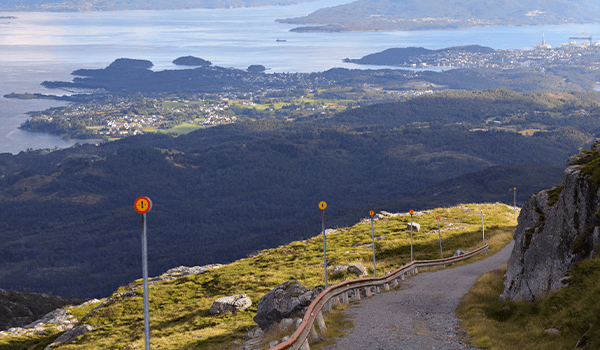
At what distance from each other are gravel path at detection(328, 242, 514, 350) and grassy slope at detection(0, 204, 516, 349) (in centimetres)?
621

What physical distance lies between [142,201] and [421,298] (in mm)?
17591

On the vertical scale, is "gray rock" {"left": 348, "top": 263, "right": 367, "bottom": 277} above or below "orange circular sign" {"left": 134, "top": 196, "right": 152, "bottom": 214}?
below

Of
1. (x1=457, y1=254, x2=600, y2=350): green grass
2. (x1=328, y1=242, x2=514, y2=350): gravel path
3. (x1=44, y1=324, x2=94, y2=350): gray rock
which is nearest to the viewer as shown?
(x1=457, y1=254, x2=600, y2=350): green grass

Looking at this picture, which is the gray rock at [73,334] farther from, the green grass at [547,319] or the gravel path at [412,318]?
the green grass at [547,319]

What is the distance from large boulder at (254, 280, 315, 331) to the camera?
935 inches

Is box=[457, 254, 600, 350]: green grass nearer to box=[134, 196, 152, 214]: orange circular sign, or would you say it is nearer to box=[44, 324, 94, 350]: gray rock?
box=[134, 196, 152, 214]: orange circular sign

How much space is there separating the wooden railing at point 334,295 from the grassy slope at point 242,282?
3371 mm

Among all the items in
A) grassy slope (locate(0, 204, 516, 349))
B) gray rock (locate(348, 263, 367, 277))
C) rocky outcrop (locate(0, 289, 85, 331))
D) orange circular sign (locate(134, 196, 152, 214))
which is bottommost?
rocky outcrop (locate(0, 289, 85, 331))

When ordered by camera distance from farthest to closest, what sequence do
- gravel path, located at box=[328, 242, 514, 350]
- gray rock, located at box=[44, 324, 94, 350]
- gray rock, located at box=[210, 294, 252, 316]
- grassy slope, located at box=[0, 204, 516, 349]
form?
gray rock, located at box=[44, 324, 94, 350] → gray rock, located at box=[210, 294, 252, 316] → grassy slope, located at box=[0, 204, 516, 349] → gravel path, located at box=[328, 242, 514, 350]

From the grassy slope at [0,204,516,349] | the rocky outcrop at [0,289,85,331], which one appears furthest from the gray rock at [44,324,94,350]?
the rocky outcrop at [0,289,85,331]

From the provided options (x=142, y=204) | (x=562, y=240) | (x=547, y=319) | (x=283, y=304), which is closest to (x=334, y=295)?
Result: (x=283, y=304)

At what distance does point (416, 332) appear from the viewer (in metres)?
19.5

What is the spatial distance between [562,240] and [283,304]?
476 inches

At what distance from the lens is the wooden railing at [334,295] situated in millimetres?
16922
